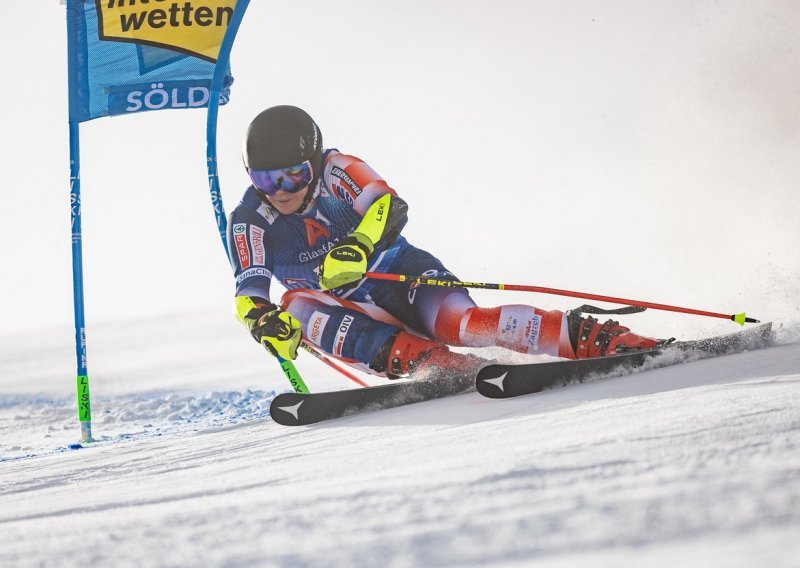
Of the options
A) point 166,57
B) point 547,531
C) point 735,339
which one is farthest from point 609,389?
point 166,57

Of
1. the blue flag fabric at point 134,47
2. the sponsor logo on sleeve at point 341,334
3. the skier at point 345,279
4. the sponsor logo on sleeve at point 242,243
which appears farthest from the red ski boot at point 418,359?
the blue flag fabric at point 134,47

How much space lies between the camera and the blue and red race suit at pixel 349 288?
420 centimetres

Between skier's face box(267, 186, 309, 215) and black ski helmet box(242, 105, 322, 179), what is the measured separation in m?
0.15

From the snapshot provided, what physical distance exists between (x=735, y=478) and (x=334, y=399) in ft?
8.51

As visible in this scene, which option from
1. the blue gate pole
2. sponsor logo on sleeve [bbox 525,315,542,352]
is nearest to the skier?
sponsor logo on sleeve [bbox 525,315,542,352]

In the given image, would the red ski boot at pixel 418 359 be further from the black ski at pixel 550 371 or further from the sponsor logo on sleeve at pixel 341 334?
the black ski at pixel 550 371

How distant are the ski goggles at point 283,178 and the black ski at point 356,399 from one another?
1.07 m

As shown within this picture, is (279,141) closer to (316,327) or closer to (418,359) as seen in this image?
(316,327)

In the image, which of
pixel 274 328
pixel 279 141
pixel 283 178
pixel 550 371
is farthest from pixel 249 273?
pixel 550 371

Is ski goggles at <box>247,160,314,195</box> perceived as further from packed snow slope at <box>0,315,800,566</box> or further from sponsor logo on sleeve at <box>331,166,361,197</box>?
packed snow slope at <box>0,315,800,566</box>

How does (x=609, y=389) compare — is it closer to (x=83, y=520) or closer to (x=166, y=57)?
(x=83, y=520)

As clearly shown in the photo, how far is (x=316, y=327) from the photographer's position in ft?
14.1

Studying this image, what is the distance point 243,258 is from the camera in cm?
435

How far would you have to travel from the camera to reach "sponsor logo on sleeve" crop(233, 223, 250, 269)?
4344mm
